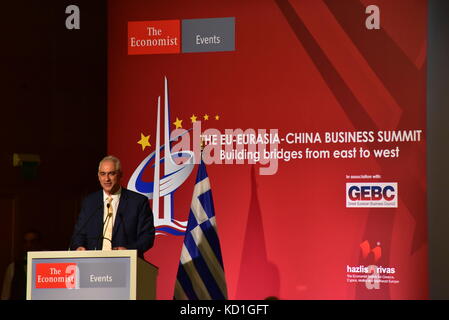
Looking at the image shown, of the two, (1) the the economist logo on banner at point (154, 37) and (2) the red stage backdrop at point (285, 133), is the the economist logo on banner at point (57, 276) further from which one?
(1) the the economist logo on banner at point (154, 37)

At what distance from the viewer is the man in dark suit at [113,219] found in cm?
454

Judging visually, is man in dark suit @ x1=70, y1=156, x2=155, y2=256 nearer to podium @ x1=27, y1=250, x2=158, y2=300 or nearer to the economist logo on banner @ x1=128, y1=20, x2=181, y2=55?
podium @ x1=27, y1=250, x2=158, y2=300

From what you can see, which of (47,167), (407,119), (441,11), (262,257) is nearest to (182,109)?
(262,257)

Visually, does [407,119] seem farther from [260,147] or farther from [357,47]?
[260,147]

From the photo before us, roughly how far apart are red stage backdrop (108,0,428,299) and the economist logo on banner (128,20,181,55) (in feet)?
0.03

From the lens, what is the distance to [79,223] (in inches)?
182

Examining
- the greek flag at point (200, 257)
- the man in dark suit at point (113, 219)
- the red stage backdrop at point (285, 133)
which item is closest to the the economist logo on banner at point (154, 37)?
the red stage backdrop at point (285, 133)

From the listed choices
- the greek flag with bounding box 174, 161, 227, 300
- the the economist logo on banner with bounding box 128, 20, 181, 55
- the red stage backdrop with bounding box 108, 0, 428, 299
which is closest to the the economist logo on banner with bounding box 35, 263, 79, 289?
the greek flag with bounding box 174, 161, 227, 300

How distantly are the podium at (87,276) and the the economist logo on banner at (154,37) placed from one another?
3673mm

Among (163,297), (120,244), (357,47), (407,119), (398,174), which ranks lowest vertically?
(163,297)

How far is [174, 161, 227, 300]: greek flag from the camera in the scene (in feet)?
20.8

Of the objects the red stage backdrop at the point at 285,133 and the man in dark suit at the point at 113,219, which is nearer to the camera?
the man in dark suit at the point at 113,219

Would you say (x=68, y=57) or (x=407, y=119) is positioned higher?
(x=68, y=57)

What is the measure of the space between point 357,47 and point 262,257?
204 centimetres
